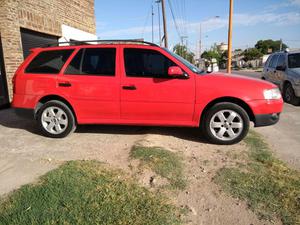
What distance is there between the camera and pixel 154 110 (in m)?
5.01

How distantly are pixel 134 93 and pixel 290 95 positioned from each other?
6477 mm

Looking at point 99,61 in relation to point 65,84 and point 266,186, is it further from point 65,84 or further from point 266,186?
point 266,186

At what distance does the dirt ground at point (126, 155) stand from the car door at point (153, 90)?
47 cm

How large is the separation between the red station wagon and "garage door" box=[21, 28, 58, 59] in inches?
164

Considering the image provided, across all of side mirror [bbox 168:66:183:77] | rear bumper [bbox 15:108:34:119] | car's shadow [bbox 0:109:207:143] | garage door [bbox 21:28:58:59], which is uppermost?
garage door [bbox 21:28:58:59]

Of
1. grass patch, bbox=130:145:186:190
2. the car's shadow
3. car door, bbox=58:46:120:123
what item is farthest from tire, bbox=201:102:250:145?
car door, bbox=58:46:120:123

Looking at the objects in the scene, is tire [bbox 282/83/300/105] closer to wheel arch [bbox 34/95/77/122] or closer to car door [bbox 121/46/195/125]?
car door [bbox 121/46/195/125]

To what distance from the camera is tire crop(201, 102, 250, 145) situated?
479 centimetres

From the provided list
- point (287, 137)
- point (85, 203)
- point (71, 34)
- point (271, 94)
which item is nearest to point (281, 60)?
point (287, 137)

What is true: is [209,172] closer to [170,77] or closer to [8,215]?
[170,77]

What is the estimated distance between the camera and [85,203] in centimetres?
297

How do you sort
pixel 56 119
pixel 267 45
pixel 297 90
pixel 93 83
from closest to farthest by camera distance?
pixel 93 83
pixel 56 119
pixel 297 90
pixel 267 45

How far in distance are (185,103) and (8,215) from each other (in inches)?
123

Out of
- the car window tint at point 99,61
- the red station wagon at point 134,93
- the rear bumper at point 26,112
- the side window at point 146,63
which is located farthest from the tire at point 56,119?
the side window at point 146,63
